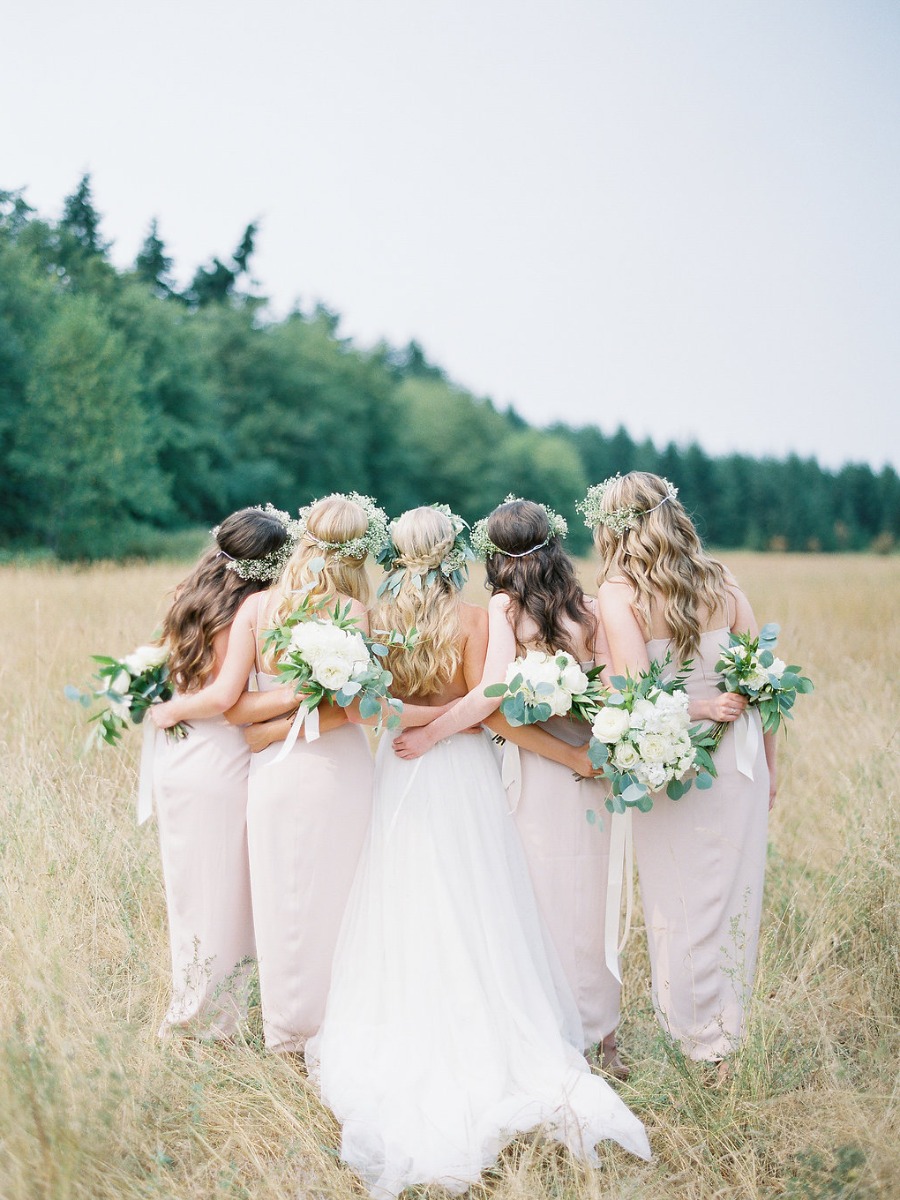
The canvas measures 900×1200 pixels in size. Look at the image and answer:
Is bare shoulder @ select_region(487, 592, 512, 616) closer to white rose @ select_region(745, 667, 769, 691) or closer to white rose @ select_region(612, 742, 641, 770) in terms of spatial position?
white rose @ select_region(612, 742, 641, 770)

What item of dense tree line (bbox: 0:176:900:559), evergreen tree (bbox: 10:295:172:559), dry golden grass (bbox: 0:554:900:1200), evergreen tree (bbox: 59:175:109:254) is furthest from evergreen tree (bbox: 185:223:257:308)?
dry golden grass (bbox: 0:554:900:1200)

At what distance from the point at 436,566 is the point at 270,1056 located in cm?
206

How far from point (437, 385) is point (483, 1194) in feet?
187

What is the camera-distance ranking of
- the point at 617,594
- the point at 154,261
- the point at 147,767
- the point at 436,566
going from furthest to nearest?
the point at 154,261 < the point at 147,767 < the point at 436,566 < the point at 617,594

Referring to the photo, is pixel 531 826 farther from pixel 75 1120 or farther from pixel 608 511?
pixel 75 1120

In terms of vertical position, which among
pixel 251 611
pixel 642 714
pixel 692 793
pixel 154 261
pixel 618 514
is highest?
pixel 154 261

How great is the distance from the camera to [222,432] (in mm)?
39438

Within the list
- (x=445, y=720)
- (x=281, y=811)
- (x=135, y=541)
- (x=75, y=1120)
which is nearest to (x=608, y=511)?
(x=445, y=720)

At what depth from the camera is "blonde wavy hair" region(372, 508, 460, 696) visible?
3.96 metres

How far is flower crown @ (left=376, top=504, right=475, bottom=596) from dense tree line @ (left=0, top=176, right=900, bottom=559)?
24.4 meters

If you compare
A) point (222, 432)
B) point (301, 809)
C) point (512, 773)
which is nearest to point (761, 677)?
point (512, 773)

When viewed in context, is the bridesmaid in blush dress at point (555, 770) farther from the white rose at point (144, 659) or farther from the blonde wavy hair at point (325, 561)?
the white rose at point (144, 659)

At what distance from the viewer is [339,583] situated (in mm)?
4059

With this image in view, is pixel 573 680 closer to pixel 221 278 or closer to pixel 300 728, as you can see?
pixel 300 728
